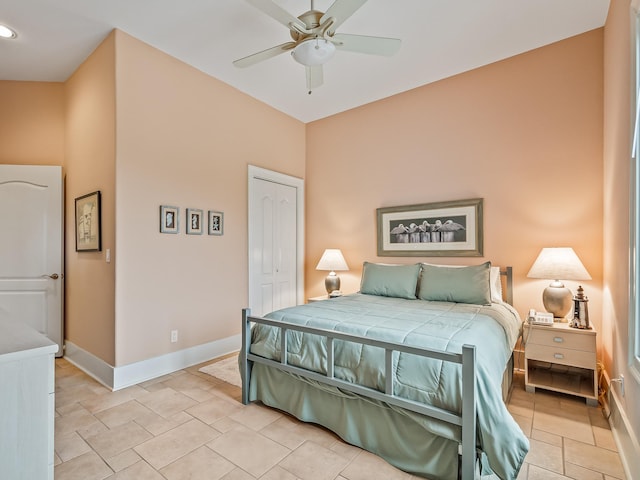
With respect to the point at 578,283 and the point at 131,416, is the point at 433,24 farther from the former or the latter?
the point at 131,416

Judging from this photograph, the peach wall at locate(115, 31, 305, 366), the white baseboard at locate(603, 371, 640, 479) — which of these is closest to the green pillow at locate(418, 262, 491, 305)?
the white baseboard at locate(603, 371, 640, 479)

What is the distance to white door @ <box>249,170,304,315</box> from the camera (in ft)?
13.5

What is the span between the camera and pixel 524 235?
10.4 ft

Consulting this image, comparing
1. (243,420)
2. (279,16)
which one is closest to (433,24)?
(279,16)

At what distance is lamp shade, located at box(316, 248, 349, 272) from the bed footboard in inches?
72.1

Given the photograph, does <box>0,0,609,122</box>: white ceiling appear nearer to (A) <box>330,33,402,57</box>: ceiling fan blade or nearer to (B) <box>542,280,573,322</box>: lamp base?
(A) <box>330,33,402,57</box>: ceiling fan blade

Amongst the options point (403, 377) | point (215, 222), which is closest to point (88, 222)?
point (215, 222)

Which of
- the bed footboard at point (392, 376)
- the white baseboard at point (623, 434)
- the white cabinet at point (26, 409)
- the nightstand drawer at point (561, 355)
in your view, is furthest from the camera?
the nightstand drawer at point (561, 355)

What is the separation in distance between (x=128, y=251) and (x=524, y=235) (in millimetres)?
3664

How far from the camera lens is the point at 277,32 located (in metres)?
2.82

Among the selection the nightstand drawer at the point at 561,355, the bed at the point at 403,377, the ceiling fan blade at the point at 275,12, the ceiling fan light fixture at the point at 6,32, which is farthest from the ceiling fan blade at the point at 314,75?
the nightstand drawer at the point at 561,355

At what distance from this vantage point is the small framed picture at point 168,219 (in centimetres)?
312

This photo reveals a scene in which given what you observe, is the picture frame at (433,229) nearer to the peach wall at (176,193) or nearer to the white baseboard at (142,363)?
the peach wall at (176,193)

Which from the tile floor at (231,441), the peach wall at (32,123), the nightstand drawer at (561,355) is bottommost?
the tile floor at (231,441)
